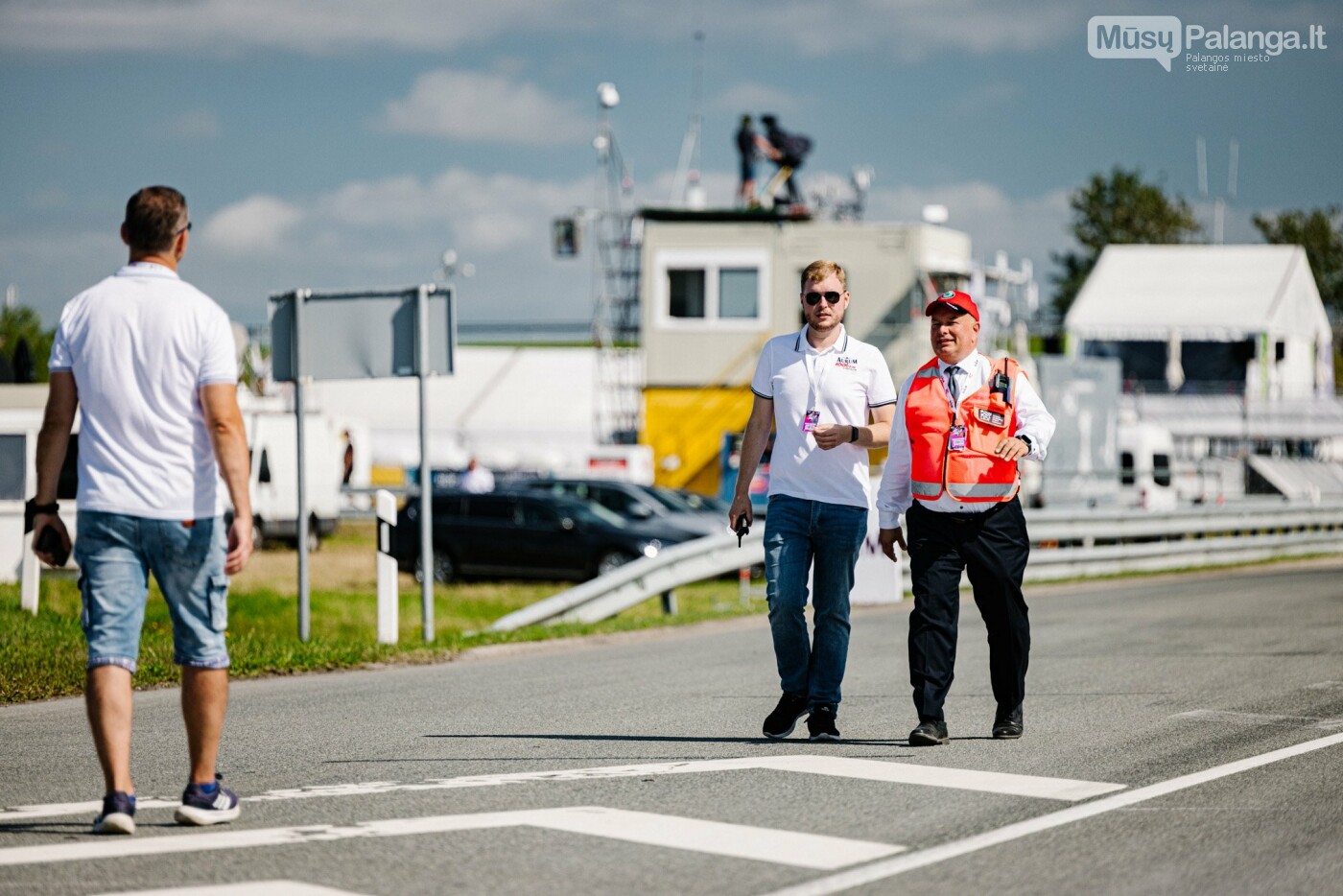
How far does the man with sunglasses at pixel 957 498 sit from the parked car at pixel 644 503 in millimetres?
16941

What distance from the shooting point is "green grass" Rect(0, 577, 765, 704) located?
10.4m

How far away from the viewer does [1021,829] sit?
17.9 feet

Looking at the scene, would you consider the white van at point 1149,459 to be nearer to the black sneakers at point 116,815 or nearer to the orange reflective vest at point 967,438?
the orange reflective vest at point 967,438

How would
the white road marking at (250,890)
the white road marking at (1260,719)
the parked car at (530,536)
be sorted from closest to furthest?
the white road marking at (250,890)
the white road marking at (1260,719)
the parked car at (530,536)

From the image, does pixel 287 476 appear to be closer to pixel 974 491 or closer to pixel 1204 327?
pixel 974 491

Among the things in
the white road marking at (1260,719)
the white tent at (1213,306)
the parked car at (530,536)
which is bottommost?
the parked car at (530,536)

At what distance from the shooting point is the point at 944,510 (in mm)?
7277

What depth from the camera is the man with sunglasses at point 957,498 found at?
7.21 m

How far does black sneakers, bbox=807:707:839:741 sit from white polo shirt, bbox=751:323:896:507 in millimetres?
899

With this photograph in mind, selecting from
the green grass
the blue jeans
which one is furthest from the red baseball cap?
the green grass

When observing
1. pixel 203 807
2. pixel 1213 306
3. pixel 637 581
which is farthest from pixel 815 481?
pixel 1213 306

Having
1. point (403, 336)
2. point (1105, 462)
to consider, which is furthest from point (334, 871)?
point (1105, 462)

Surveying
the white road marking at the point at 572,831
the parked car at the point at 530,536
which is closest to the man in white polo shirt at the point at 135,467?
the white road marking at the point at 572,831

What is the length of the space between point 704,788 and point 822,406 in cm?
194
